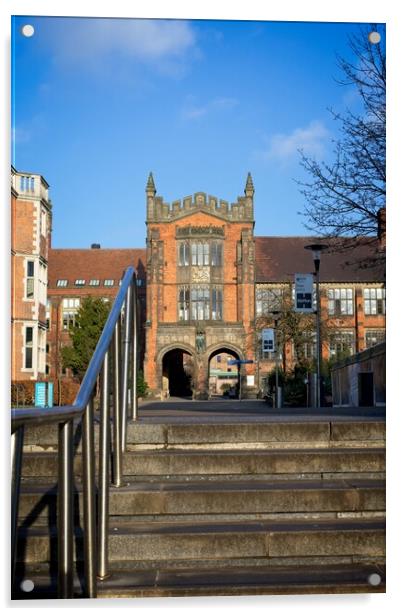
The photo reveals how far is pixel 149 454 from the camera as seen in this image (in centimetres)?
495

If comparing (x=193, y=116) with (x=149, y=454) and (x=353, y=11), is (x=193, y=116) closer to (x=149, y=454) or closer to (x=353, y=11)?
(x=353, y=11)

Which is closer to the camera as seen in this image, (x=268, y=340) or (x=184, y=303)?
(x=268, y=340)

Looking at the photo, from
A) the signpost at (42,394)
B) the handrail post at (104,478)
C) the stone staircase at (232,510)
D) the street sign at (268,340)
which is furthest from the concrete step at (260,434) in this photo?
the street sign at (268,340)

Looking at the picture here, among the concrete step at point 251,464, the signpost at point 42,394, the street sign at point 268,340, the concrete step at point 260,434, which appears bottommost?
the concrete step at point 251,464

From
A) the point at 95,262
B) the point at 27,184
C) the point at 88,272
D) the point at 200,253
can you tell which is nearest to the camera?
the point at 27,184

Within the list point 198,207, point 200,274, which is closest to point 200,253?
point 200,274

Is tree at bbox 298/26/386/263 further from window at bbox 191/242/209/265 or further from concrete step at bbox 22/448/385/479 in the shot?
window at bbox 191/242/209/265

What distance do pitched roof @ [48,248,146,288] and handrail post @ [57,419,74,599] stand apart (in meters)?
54.4

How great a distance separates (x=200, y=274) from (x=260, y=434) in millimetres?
47050

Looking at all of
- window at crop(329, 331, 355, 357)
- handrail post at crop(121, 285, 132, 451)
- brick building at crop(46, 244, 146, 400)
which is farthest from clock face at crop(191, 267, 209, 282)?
handrail post at crop(121, 285, 132, 451)

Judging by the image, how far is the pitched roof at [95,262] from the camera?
59.0 meters

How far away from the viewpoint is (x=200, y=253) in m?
52.1

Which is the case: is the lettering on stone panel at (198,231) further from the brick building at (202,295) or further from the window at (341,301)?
the window at (341,301)

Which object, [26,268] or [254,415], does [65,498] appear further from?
[254,415]
